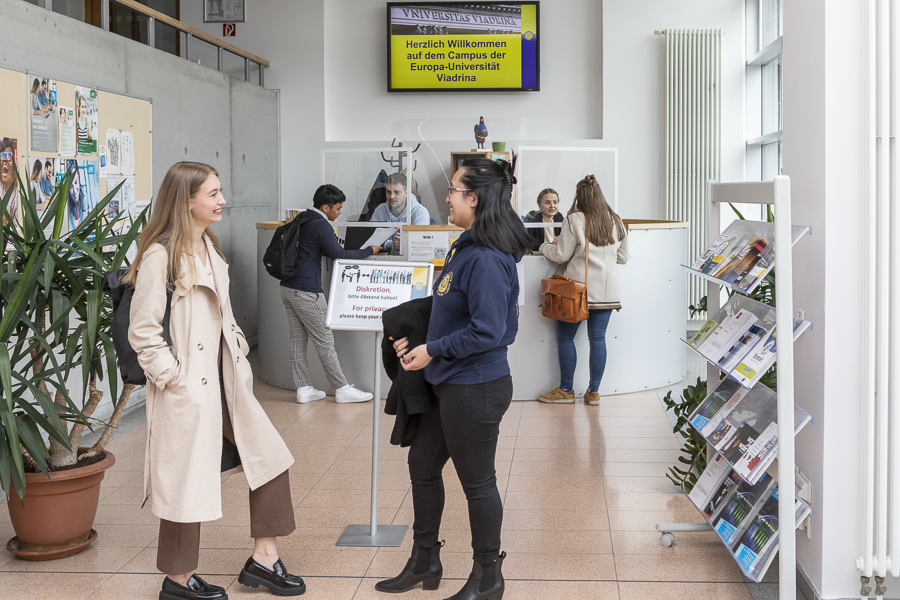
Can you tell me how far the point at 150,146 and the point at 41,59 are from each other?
4.13 feet

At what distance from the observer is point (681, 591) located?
289 cm

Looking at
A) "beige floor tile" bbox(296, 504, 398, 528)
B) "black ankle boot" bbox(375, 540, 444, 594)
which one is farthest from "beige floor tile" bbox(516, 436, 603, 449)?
"black ankle boot" bbox(375, 540, 444, 594)

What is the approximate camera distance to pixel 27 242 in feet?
10.1

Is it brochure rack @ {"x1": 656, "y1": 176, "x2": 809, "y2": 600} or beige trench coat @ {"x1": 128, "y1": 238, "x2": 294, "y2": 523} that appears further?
beige trench coat @ {"x1": 128, "y1": 238, "x2": 294, "y2": 523}

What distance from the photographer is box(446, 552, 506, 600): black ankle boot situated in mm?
2676

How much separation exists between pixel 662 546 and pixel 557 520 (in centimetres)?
48

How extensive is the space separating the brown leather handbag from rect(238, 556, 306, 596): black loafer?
302cm

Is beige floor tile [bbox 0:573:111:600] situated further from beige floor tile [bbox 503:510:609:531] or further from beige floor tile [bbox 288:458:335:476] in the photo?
beige floor tile [bbox 503:510:609:531]

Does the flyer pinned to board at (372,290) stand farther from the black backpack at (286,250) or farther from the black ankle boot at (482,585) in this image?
the black backpack at (286,250)

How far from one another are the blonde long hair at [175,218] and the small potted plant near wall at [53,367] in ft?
1.46

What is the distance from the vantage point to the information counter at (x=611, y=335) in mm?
5867

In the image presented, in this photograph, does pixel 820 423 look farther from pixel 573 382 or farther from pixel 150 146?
pixel 150 146

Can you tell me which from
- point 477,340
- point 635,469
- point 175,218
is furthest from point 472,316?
point 635,469

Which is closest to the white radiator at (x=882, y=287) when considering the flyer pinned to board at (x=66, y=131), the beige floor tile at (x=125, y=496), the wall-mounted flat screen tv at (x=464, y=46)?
the beige floor tile at (x=125, y=496)
